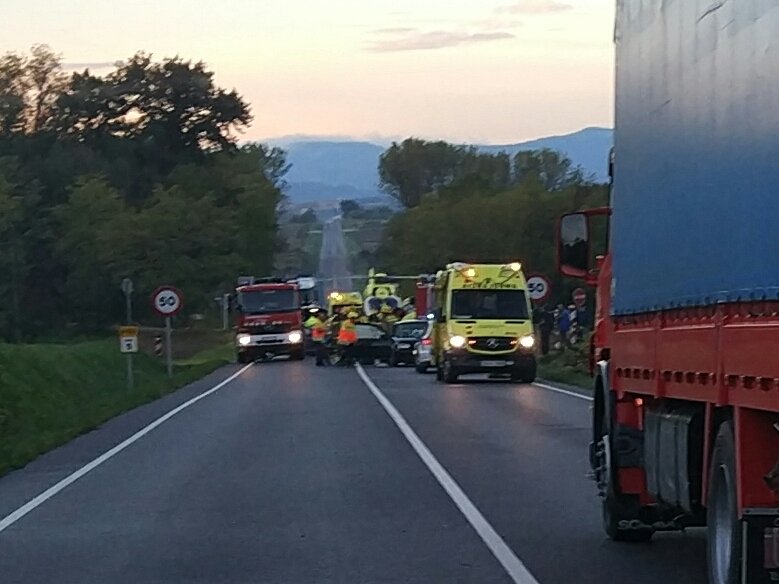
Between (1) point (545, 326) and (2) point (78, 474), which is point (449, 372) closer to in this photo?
(1) point (545, 326)

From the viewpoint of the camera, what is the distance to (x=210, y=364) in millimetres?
59500

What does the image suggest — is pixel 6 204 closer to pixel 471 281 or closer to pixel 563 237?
pixel 471 281

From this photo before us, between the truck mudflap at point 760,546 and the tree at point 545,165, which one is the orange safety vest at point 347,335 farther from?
the tree at point 545,165

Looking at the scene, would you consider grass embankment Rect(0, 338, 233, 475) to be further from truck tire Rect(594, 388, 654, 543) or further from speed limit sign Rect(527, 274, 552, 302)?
truck tire Rect(594, 388, 654, 543)

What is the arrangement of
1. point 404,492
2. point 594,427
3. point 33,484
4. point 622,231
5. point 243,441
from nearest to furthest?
point 622,231 → point 594,427 → point 404,492 → point 33,484 → point 243,441

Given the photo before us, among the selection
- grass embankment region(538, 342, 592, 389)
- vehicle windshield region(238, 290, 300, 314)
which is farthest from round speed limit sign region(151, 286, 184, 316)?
vehicle windshield region(238, 290, 300, 314)

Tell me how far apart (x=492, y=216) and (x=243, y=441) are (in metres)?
58.1

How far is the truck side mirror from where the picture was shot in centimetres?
1351

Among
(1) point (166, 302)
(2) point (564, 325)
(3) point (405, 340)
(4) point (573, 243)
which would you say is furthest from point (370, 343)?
(4) point (573, 243)

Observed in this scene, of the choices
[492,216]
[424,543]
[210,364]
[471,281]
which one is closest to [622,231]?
[424,543]

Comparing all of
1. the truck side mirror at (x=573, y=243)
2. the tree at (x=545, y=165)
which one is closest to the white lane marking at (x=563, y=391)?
the truck side mirror at (x=573, y=243)

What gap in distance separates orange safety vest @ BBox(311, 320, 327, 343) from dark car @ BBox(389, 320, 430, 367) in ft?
8.36

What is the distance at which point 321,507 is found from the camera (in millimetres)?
15266

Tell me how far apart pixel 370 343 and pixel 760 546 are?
47.5 meters
